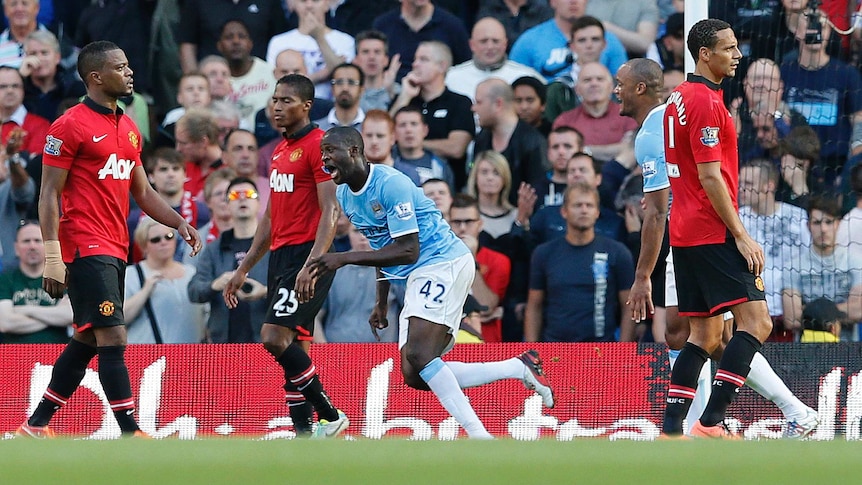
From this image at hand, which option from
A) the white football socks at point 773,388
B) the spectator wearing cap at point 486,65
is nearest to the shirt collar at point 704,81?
the white football socks at point 773,388

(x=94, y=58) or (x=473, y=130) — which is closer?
(x=94, y=58)

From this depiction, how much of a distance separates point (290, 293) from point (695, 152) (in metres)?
2.76

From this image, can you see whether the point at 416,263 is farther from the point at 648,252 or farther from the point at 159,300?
the point at 159,300

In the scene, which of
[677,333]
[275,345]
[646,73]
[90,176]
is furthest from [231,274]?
[646,73]

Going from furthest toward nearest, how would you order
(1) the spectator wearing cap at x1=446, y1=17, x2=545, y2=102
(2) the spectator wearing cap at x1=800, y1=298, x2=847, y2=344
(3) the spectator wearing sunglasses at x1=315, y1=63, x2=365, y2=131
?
(1) the spectator wearing cap at x1=446, y1=17, x2=545, y2=102 → (3) the spectator wearing sunglasses at x1=315, y1=63, x2=365, y2=131 → (2) the spectator wearing cap at x1=800, y1=298, x2=847, y2=344

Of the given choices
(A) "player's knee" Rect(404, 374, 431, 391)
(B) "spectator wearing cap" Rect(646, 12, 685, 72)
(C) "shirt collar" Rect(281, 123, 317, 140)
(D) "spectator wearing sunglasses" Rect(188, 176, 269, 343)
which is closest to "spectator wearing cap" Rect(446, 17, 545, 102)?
(B) "spectator wearing cap" Rect(646, 12, 685, 72)

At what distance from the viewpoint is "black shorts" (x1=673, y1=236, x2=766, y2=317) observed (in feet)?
24.6

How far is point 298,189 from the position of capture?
8875 mm

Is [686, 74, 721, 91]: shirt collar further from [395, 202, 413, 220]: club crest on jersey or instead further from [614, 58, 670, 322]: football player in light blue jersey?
[395, 202, 413, 220]: club crest on jersey

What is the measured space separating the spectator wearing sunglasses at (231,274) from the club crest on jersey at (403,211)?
313cm

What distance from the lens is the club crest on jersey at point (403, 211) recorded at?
8117mm

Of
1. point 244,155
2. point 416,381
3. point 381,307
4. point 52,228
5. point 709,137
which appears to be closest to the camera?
point 709,137

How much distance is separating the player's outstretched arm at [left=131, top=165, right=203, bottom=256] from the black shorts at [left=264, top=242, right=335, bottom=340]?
0.52 m

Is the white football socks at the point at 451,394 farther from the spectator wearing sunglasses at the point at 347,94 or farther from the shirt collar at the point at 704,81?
the spectator wearing sunglasses at the point at 347,94
